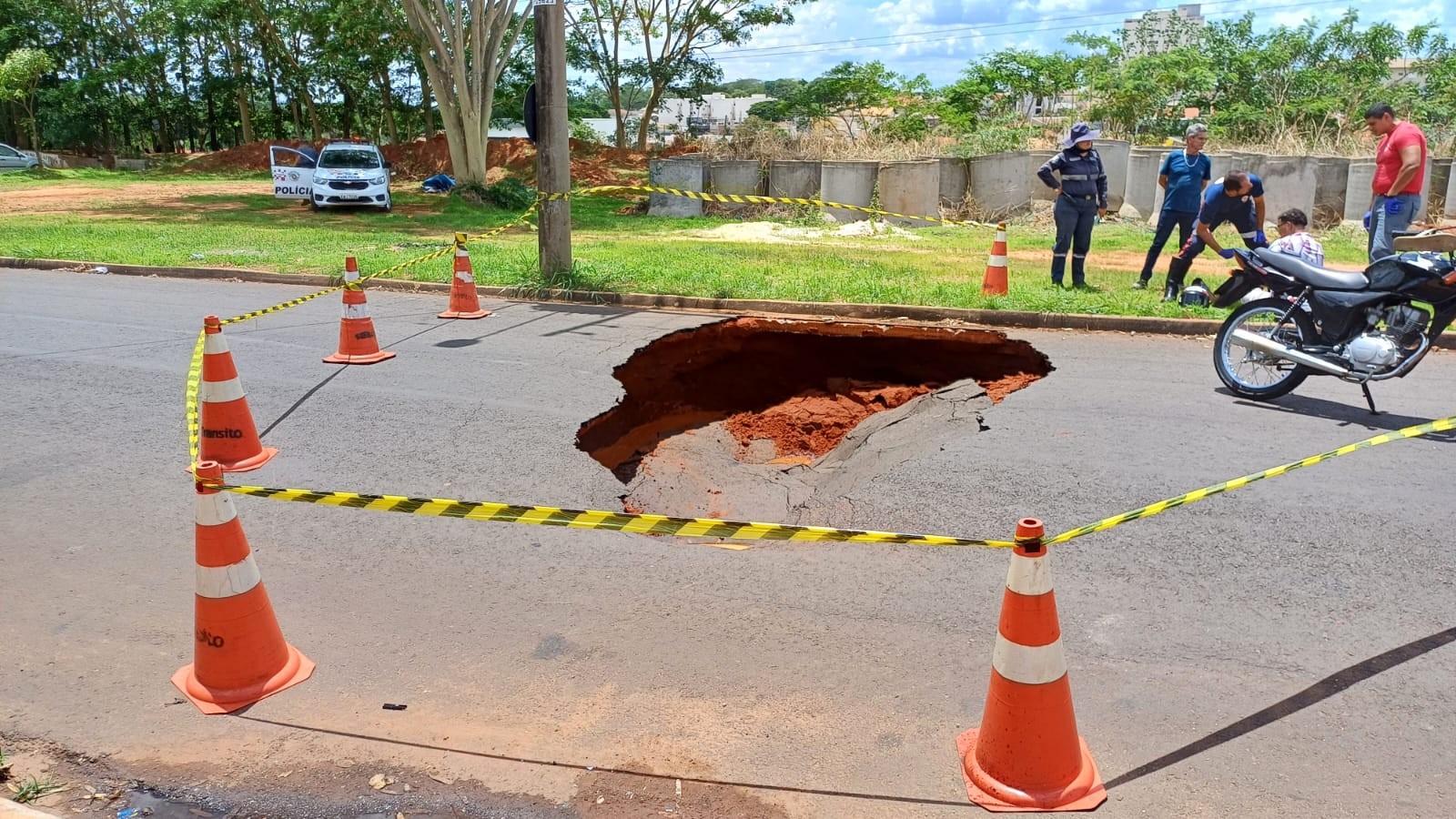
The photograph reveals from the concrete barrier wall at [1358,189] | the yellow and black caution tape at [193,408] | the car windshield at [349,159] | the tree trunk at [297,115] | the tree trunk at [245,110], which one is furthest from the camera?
the tree trunk at [297,115]

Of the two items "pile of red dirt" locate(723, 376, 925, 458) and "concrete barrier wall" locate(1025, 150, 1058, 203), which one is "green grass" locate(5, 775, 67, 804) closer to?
"pile of red dirt" locate(723, 376, 925, 458)

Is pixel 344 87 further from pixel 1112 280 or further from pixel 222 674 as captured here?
pixel 222 674

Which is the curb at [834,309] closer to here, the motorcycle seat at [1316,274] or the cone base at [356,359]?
the motorcycle seat at [1316,274]

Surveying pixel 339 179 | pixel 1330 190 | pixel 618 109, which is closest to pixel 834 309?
pixel 1330 190

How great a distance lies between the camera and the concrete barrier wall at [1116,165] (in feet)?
66.2

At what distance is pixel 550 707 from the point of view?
3.63 metres

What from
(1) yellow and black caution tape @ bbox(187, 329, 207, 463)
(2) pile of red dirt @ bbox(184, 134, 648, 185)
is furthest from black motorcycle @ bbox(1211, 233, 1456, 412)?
(2) pile of red dirt @ bbox(184, 134, 648, 185)

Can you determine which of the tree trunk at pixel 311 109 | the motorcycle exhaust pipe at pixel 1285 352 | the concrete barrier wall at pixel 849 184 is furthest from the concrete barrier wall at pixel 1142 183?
the tree trunk at pixel 311 109

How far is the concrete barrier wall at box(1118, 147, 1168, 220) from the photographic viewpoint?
1903cm

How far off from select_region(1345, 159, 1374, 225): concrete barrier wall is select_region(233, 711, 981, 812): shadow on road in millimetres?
17329

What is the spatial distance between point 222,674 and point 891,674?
243cm

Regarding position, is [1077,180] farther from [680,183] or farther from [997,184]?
[680,183]

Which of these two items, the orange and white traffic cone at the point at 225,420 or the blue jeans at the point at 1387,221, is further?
the blue jeans at the point at 1387,221

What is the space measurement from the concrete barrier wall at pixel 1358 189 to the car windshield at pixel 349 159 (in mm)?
19536
